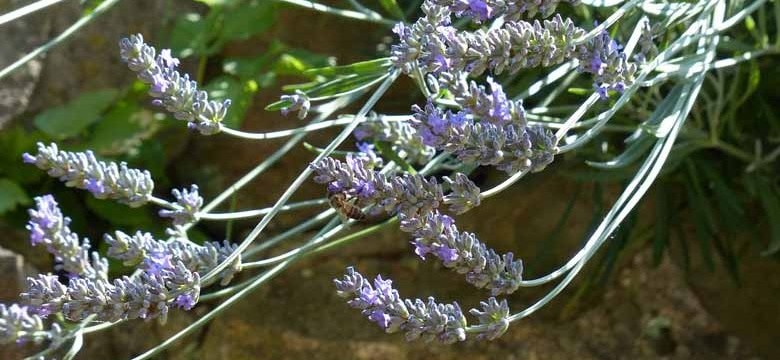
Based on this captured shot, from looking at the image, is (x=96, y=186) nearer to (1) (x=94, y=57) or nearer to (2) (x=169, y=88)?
(2) (x=169, y=88)

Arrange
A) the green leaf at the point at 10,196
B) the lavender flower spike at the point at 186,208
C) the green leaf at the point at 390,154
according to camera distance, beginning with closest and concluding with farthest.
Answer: the lavender flower spike at the point at 186,208
the green leaf at the point at 390,154
the green leaf at the point at 10,196

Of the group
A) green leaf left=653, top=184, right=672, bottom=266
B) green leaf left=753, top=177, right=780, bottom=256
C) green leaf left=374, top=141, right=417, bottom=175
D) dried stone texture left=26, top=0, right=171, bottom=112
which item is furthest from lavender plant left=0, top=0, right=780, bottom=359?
dried stone texture left=26, top=0, right=171, bottom=112

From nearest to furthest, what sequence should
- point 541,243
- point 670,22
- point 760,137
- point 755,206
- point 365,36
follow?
1. point 670,22
2. point 760,137
3. point 755,206
4. point 541,243
5. point 365,36

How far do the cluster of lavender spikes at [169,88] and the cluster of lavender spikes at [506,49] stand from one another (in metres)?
0.19

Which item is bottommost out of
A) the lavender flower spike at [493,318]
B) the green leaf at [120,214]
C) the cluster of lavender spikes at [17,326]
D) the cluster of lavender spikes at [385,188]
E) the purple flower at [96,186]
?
the lavender flower spike at [493,318]

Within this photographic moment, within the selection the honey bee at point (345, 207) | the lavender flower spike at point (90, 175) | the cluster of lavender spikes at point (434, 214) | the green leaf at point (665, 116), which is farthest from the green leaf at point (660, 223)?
the lavender flower spike at point (90, 175)

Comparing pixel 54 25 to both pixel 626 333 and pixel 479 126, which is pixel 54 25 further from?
pixel 479 126

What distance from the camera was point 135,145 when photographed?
2.17m

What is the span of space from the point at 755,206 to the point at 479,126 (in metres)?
1.17

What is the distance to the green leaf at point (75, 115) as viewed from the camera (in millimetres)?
2057

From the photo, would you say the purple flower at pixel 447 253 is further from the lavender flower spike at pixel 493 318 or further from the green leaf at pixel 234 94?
the green leaf at pixel 234 94

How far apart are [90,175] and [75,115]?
1148 millimetres

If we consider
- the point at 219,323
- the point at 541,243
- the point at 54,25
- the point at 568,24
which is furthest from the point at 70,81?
the point at 568,24

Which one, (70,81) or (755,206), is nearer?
(755,206)
